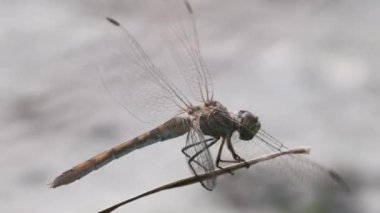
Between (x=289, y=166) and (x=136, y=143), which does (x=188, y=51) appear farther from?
(x=289, y=166)

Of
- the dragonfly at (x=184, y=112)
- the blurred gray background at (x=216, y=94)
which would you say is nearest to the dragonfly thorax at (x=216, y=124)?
the dragonfly at (x=184, y=112)

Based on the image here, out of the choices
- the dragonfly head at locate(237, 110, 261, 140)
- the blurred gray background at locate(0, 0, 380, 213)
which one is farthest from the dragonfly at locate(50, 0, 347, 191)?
the blurred gray background at locate(0, 0, 380, 213)

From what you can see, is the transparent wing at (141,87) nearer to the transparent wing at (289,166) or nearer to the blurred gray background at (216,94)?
the blurred gray background at (216,94)

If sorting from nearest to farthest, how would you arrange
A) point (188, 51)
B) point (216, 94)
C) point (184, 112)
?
1. point (184, 112)
2. point (188, 51)
3. point (216, 94)

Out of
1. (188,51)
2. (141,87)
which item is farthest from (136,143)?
(188,51)

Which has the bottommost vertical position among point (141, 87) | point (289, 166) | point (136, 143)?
point (289, 166)

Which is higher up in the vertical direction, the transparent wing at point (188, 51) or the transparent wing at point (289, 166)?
the transparent wing at point (188, 51)

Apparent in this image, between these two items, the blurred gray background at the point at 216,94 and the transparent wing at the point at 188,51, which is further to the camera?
the blurred gray background at the point at 216,94

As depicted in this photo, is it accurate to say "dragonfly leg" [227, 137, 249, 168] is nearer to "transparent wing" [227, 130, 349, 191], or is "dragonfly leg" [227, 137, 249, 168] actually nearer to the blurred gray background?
"transparent wing" [227, 130, 349, 191]
